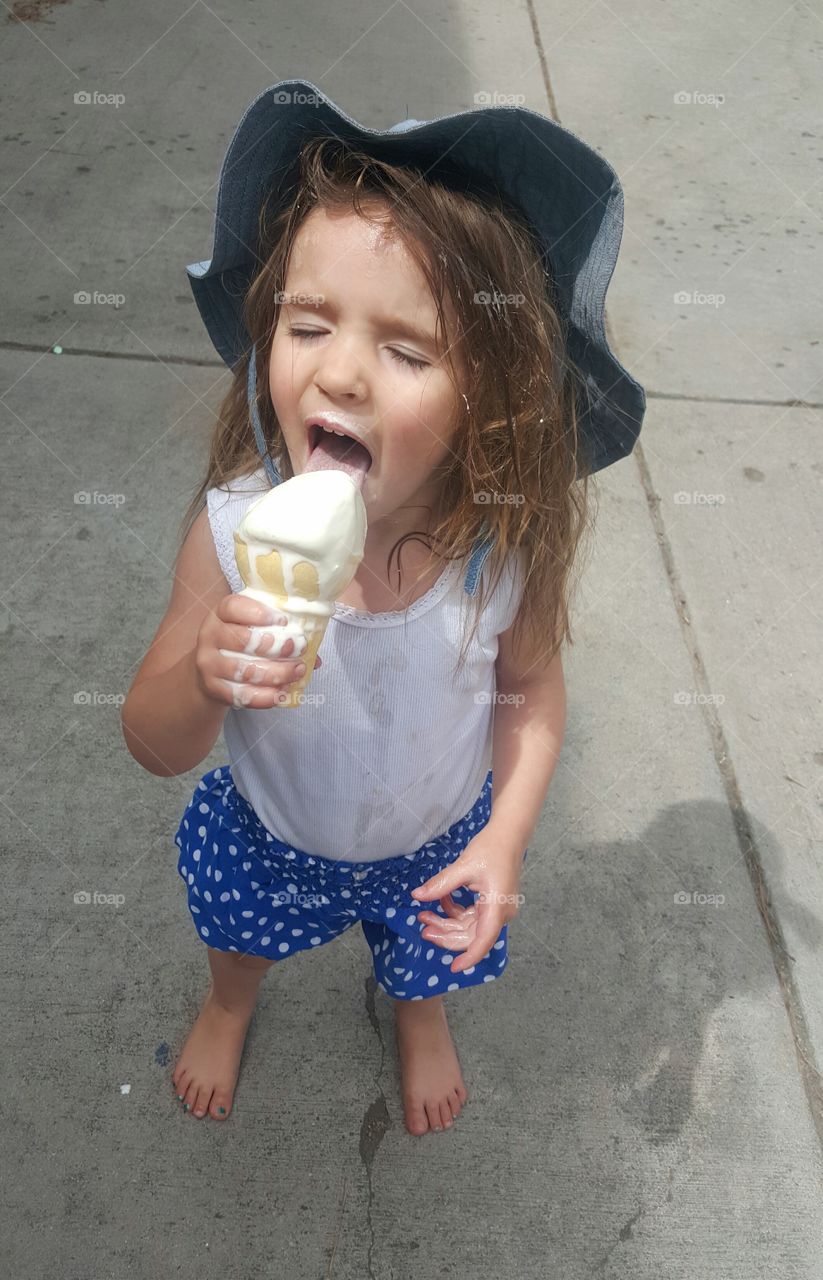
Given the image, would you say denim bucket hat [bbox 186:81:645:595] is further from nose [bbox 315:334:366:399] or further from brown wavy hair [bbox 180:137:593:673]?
nose [bbox 315:334:366:399]

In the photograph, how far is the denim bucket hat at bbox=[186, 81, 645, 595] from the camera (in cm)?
138

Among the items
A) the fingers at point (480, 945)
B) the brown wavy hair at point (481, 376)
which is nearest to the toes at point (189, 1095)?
the fingers at point (480, 945)

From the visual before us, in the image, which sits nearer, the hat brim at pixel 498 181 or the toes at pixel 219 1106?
the hat brim at pixel 498 181

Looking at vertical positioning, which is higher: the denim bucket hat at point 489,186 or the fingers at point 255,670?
the denim bucket hat at point 489,186

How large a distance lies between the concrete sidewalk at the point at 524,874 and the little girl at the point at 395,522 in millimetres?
243

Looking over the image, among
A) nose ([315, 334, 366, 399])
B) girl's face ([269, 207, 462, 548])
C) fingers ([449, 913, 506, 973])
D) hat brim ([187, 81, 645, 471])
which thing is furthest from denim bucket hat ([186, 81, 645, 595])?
fingers ([449, 913, 506, 973])

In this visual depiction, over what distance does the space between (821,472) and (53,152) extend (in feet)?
10.9

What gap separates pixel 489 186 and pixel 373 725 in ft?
2.53

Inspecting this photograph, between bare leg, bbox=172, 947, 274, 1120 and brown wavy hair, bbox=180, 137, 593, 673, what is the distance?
0.77 metres

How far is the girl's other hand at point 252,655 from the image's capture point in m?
1.25

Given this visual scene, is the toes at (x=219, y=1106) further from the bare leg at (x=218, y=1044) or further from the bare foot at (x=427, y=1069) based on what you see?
the bare foot at (x=427, y=1069)

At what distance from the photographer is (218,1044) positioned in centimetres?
203

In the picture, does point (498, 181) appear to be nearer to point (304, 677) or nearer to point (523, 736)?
point (304, 677)

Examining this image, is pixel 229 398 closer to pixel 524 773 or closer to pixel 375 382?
pixel 375 382
